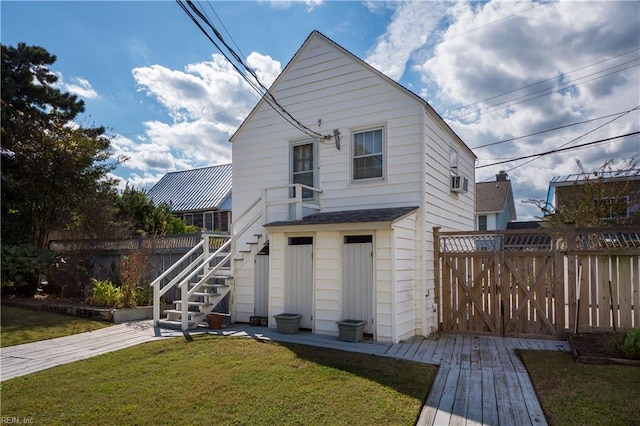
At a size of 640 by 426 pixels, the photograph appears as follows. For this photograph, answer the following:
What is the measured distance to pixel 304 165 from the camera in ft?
33.7

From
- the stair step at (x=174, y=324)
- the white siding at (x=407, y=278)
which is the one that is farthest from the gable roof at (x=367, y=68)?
the stair step at (x=174, y=324)

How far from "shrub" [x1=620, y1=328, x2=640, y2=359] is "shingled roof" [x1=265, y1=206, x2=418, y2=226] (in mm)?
3940

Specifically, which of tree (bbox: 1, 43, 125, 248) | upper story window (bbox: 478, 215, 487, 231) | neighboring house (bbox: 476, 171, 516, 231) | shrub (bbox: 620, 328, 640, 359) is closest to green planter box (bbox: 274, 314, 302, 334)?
shrub (bbox: 620, 328, 640, 359)

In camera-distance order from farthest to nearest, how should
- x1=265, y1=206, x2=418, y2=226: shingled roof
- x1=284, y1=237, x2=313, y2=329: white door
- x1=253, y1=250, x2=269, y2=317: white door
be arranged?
x1=253, y1=250, x2=269, y2=317: white door
x1=284, y1=237, x2=313, y2=329: white door
x1=265, y1=206, x2=418, y2=226: shingled roof

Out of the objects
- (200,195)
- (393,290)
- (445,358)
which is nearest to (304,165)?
(393,290)

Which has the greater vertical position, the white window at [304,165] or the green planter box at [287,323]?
the white window at [304,165]

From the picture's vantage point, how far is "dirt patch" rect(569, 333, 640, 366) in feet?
19.2

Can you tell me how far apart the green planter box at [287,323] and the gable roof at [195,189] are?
1587cm

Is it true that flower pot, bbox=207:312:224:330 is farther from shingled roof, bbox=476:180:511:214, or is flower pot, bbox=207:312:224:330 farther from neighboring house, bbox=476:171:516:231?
shingled roof, bbox=476:180:511:214

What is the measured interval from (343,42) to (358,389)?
8.12m

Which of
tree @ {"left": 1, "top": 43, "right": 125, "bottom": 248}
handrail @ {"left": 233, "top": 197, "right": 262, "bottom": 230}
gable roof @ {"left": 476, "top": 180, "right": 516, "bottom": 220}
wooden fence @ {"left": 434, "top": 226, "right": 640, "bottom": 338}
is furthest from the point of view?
gable roof @ {"left": 476, "top": 180, "right": 516, "bottom": 220}

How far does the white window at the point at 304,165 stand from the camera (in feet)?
33.3

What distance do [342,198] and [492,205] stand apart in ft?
66.0

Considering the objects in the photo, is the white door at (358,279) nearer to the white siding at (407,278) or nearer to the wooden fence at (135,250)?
the white siding at (407,278)
